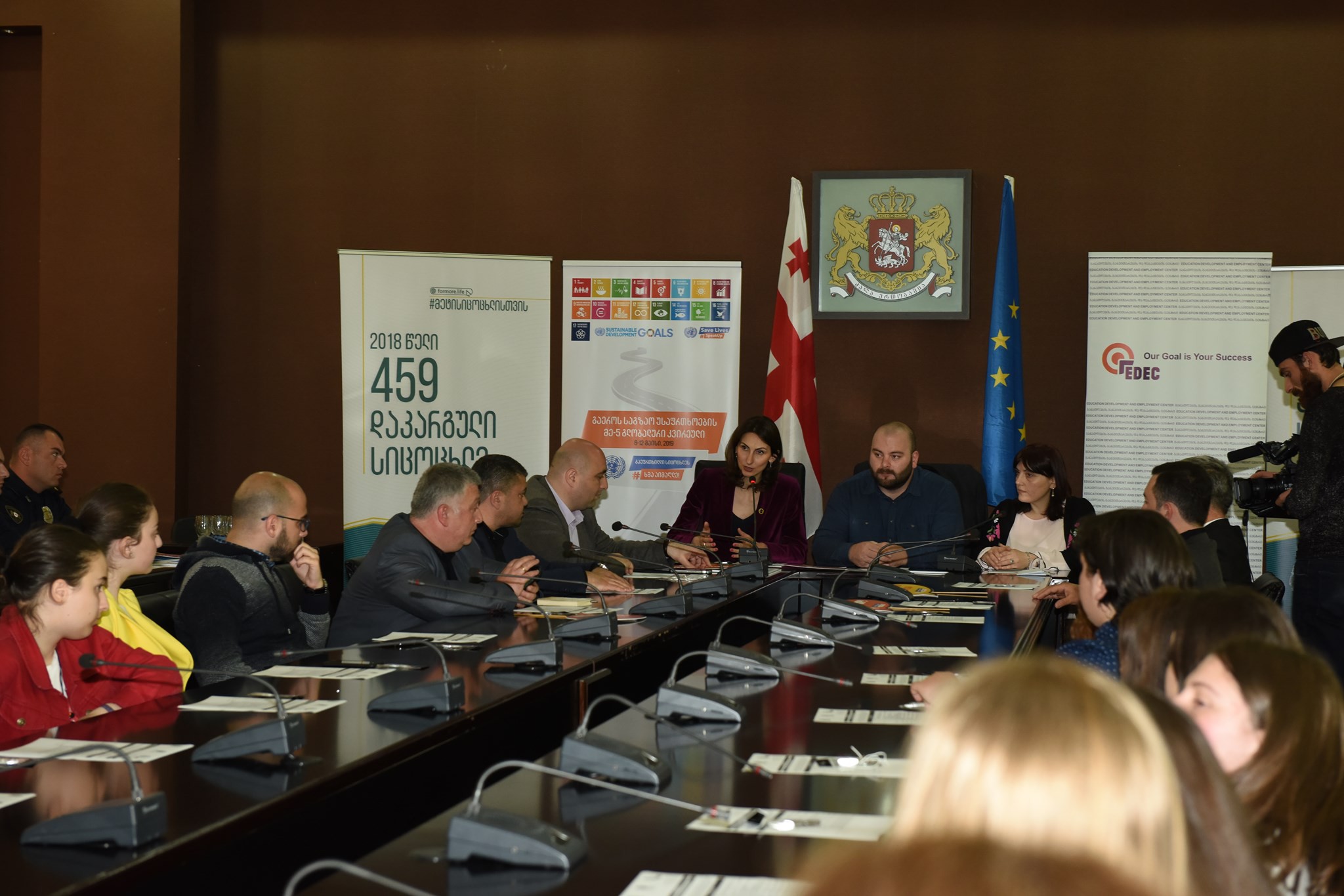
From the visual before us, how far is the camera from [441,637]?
340 centimetres

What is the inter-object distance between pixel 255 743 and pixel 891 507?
13.0 feet

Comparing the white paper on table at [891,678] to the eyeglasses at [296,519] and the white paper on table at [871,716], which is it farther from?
the eyeglasses at [296,519]

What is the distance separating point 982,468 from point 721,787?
4736 millimetres

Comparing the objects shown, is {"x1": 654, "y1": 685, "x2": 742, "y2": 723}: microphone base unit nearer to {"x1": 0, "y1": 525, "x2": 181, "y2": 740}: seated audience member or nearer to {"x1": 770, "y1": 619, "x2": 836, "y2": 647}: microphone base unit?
{"x1": 770, "y1": 619, "x2": 836, "y2": 647}: microphone base unit

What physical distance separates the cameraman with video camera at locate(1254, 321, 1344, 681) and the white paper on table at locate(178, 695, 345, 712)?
335cm

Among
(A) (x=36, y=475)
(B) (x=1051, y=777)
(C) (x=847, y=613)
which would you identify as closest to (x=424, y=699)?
(C) (x=847, y=613)

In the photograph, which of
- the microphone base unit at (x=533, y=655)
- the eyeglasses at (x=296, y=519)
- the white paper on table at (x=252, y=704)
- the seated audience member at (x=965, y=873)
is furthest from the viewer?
the eyeglasses at (x=296, y=519)

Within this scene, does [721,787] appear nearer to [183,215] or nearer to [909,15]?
[909,15]

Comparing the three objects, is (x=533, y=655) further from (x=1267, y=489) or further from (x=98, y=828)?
(x=1267, y=489)

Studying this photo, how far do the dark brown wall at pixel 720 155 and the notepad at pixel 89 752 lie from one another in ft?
16.2

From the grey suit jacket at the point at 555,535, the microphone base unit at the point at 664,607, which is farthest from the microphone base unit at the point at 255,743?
the grey suit jacket at the point at 555,535

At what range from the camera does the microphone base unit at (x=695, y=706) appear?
2.35m

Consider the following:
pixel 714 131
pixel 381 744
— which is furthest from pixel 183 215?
pixel 381 744

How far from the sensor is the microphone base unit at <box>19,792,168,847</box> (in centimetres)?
162
